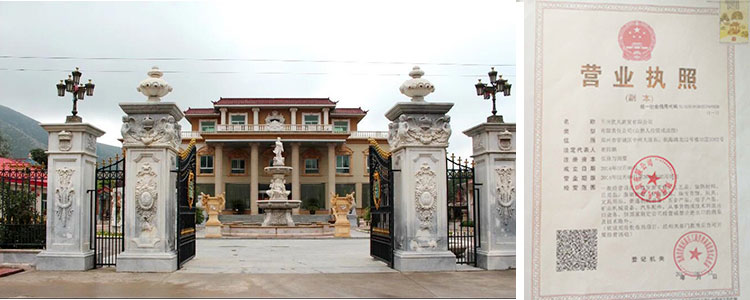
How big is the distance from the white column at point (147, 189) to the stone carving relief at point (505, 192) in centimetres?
469

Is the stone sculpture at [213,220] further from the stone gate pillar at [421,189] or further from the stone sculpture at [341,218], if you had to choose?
the stone gate pillar at [421,189]

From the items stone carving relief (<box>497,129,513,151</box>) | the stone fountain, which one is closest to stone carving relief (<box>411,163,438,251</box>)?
stone carving relief (<box>497,129,513,151</box>)

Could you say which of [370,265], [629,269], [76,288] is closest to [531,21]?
[629,269]

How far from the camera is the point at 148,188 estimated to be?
27.0ft

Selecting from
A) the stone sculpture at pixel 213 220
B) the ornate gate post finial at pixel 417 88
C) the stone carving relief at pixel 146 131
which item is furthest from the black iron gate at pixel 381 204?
the stone sculpture at pixel 213 220

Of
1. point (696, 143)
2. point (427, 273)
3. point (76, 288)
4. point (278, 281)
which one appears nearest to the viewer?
point (696, 143)

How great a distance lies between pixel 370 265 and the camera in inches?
359

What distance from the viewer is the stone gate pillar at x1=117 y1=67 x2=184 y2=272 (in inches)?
321

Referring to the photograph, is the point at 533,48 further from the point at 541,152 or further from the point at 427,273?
the point at 427,273

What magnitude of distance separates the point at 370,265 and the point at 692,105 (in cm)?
662

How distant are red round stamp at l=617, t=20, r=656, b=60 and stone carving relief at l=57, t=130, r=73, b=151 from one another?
768 cm

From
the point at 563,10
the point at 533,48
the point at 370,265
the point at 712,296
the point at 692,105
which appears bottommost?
the point at 370,265

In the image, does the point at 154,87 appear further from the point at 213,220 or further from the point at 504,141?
the point at 213,220

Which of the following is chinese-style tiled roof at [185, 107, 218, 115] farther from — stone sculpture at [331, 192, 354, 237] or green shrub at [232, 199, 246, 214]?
stone sculpture at [331, 192, 354, 237]
